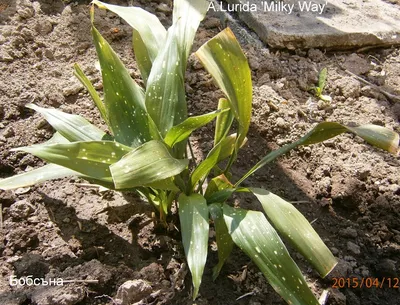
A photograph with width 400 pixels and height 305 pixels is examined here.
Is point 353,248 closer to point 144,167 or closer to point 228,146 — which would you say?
A: point 228,146

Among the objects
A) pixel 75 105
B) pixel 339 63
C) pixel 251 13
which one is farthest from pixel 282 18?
pixel 75 105

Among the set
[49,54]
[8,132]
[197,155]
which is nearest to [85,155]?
[197,155]

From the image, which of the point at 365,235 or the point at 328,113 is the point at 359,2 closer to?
the point at 328,113

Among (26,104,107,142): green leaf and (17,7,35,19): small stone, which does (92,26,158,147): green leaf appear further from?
(17,7,35,19): small stone

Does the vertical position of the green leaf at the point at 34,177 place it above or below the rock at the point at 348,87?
above

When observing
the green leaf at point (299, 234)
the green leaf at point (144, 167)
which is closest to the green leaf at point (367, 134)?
the green leaf at point (299, 234)

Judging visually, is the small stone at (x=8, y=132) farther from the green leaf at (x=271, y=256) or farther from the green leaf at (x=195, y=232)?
the green leaf at (x=271, y=256)
